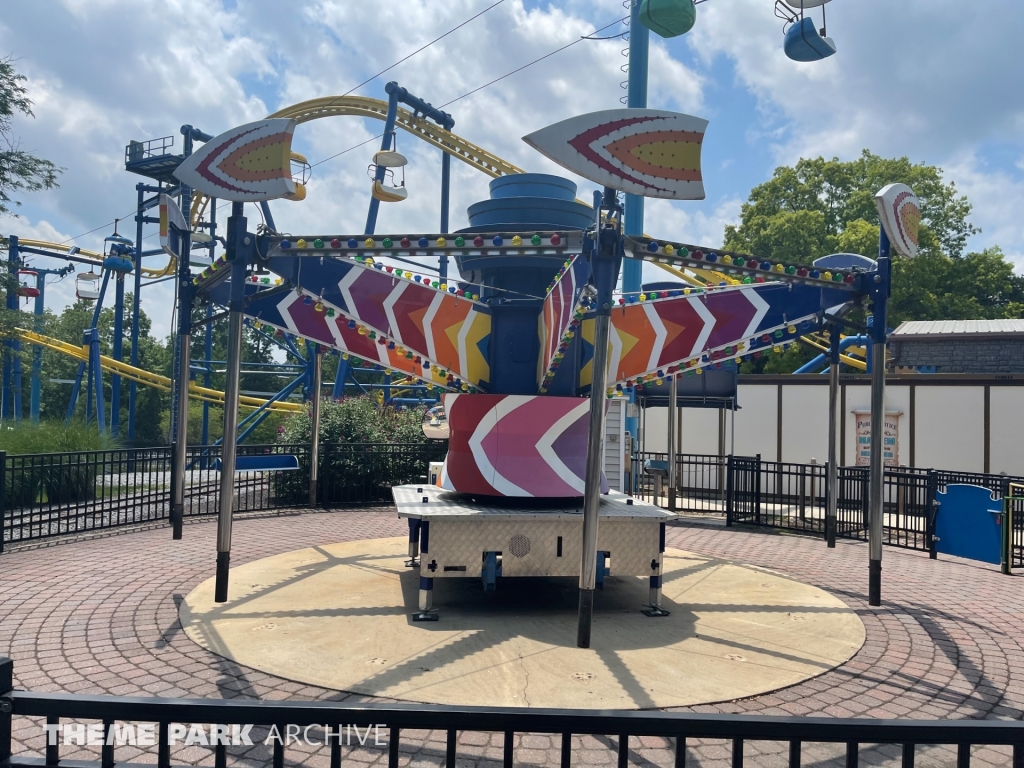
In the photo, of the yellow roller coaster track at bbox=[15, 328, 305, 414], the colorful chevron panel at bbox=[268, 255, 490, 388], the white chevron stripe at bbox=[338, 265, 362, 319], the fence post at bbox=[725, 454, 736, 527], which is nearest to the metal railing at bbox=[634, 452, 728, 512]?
the fence post at bbox=[725, 454, 736, 527]

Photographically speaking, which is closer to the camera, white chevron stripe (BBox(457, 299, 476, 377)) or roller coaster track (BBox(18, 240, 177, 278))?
white chevron stripe (BBox(457, 299, 476, 377))

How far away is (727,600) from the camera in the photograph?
22.7ft

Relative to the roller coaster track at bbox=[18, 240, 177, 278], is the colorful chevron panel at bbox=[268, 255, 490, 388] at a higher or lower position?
lower

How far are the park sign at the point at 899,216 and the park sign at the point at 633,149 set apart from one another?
2.40m

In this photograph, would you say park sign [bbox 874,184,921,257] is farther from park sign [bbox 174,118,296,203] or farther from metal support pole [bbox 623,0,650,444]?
metal support pole [bbox 623,0,650,444]

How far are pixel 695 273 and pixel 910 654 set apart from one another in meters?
18.2

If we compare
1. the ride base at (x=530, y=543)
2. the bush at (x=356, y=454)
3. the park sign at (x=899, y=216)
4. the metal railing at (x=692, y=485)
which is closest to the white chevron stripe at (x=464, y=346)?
the ride base at (x=530, y=543)

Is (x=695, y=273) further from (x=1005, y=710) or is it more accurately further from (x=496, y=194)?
(x=1005, y=710)

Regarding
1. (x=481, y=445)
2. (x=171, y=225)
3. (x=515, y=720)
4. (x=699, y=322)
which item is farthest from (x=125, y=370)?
(x=515, y=720)

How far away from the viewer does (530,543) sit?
6.43 m

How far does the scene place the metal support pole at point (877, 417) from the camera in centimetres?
659

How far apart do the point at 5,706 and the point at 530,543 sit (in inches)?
186

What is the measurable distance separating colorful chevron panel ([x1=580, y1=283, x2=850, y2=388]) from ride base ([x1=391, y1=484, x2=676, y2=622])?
66.5 inches

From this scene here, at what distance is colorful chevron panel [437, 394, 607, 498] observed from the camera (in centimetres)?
714
